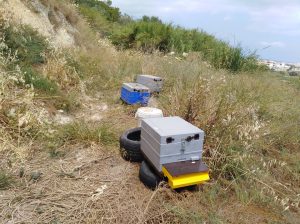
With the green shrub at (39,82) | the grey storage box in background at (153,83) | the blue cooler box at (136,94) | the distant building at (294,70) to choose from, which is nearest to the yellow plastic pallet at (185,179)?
the blue cooler box at (136,94)

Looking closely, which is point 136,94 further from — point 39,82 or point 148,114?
point 39,82

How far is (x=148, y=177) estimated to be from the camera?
2.48 meters

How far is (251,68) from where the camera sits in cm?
800

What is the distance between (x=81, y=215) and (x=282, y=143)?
8.66ft

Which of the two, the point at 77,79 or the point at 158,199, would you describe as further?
the point at 77,79

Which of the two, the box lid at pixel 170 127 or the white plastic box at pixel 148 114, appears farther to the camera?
the white plastic box at pixel 148 114

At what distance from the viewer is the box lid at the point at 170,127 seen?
2.41 meters

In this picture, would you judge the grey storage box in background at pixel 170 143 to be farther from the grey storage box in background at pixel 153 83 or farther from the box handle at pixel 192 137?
the grey storage box in background at pixel 153 83

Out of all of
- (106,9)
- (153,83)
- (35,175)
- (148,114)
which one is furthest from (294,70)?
(106,9)

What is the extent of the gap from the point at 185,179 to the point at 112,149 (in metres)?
A: 0.99

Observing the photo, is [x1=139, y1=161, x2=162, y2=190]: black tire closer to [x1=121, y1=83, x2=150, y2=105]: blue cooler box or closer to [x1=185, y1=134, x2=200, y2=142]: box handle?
[x1=185, y1=134, x2=200, y2=142]: box handle

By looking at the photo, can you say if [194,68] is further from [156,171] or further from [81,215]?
[81,215]

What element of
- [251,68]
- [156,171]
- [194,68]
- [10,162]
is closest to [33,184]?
[10,162]

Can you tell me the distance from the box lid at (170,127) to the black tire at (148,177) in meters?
0.34
